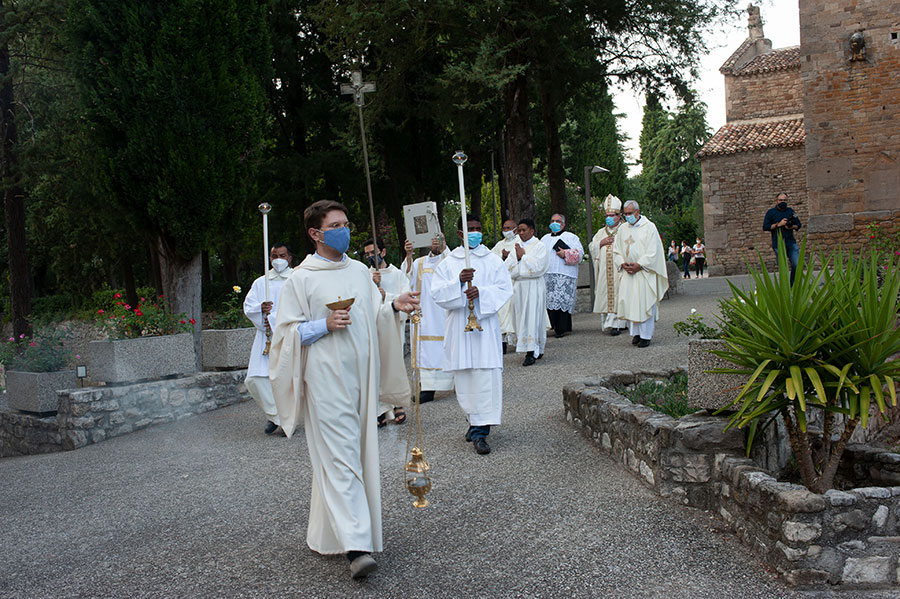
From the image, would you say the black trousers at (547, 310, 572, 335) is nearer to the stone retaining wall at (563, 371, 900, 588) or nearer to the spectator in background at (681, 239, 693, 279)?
the stone retaining wall at (563, 371, 900, 588)

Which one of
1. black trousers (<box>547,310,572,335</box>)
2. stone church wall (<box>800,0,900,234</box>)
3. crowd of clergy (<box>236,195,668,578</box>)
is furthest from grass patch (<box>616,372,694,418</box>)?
stone church wall (<box>800,0,900,234</box>)

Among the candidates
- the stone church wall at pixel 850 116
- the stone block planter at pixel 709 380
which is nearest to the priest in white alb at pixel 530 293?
the stone block planter at pixel 709 380

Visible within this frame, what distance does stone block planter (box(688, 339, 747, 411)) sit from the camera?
5438mm

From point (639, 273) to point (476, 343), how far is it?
5951mm

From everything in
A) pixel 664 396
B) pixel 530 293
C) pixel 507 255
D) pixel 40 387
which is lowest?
pixel 40 387

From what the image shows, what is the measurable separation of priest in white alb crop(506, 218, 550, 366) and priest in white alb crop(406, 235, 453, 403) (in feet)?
6.96

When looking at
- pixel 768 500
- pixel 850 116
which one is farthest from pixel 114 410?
pixel 850 116

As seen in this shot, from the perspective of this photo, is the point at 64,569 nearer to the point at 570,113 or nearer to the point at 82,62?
the point at 82,62

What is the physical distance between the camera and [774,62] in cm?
3619

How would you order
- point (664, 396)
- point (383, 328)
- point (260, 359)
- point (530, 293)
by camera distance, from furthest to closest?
1. point (530, 293)
2. point (260, 359)
3. point (664, 396)
4. point (383, 328)

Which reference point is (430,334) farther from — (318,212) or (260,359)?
(318,212)

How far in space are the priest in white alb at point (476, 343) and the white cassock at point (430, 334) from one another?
1775 mm

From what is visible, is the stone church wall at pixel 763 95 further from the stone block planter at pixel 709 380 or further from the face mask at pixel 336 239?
the face mask at pixel 336 239

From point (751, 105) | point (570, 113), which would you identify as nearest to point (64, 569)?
point (570, 113)
